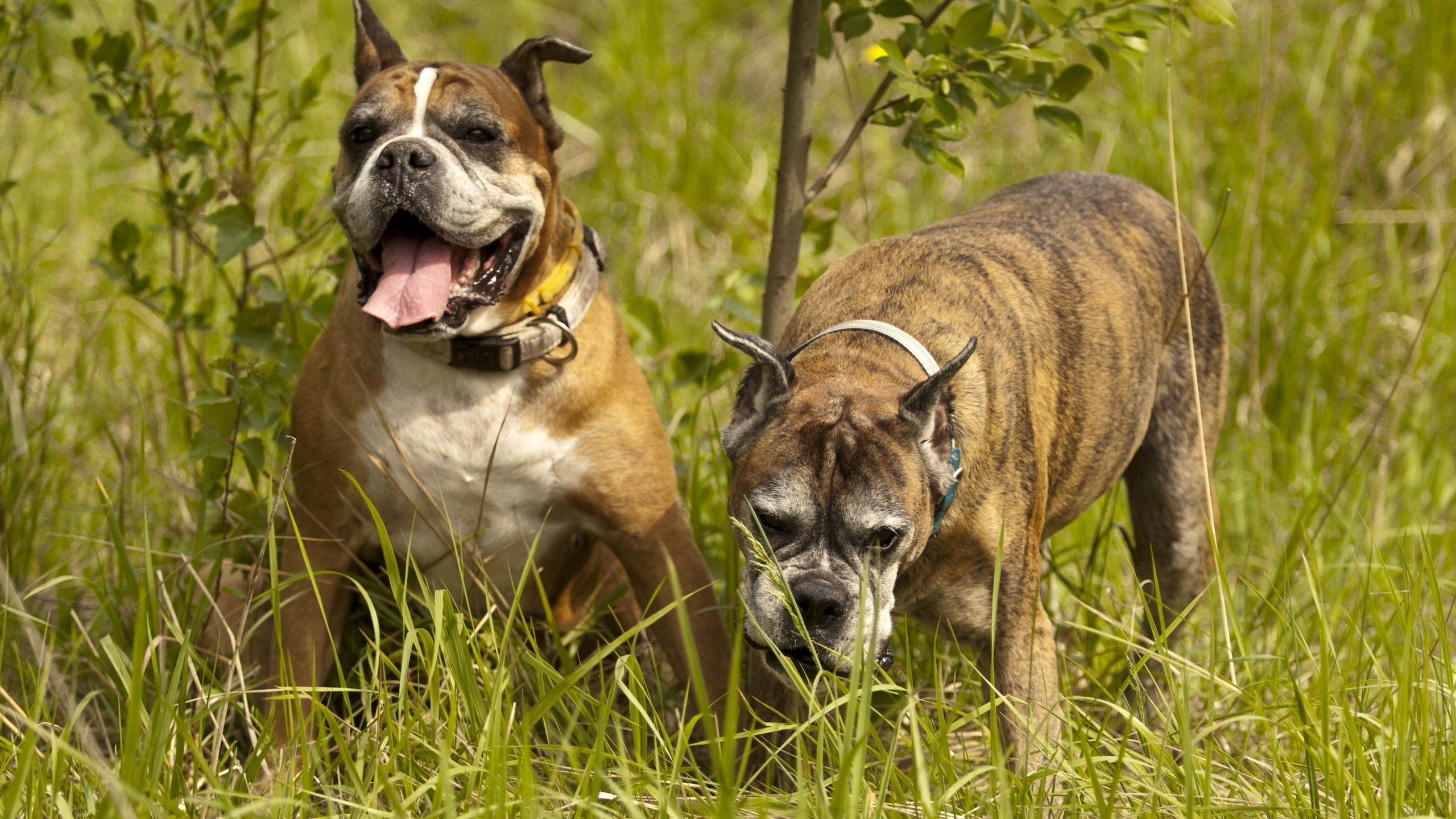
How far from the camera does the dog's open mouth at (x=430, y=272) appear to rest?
3161 mm

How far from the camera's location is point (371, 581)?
12.0 feet

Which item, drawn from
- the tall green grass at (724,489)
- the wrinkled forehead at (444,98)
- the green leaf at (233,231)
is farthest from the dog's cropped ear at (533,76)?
the green leaf at (233,231)

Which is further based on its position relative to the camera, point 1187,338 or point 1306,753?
point 1187,338

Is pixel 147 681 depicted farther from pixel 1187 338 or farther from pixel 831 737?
pixel 1187 338

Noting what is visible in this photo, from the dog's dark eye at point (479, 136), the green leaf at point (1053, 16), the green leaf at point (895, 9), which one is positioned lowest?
the dog's dark eye at point (479, 136)

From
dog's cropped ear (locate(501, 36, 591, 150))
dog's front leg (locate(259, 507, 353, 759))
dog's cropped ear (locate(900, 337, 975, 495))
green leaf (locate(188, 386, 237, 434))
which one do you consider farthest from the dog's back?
green leaf (locate(188, 386, 237, 434))

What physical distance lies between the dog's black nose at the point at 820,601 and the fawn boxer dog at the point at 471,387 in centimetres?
48

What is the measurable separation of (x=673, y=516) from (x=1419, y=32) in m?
4.79

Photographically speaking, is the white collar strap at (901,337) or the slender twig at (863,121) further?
the slender twig at (863,121)

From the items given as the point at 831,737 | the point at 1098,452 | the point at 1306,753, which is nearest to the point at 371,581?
the point at 831,737

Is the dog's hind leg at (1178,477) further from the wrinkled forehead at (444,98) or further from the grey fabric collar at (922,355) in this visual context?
the wrinkled forehead at (444,98)

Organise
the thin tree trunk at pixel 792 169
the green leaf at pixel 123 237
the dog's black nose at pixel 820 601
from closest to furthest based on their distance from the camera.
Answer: the dog's black nose at pixel 820 601
the thin tree trunk at pixel 792 169
the green leaf at pixel 123 237

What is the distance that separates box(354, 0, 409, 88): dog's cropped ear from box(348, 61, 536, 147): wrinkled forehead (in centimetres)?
20

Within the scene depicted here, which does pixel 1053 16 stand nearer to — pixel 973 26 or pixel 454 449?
pixel 973 26
